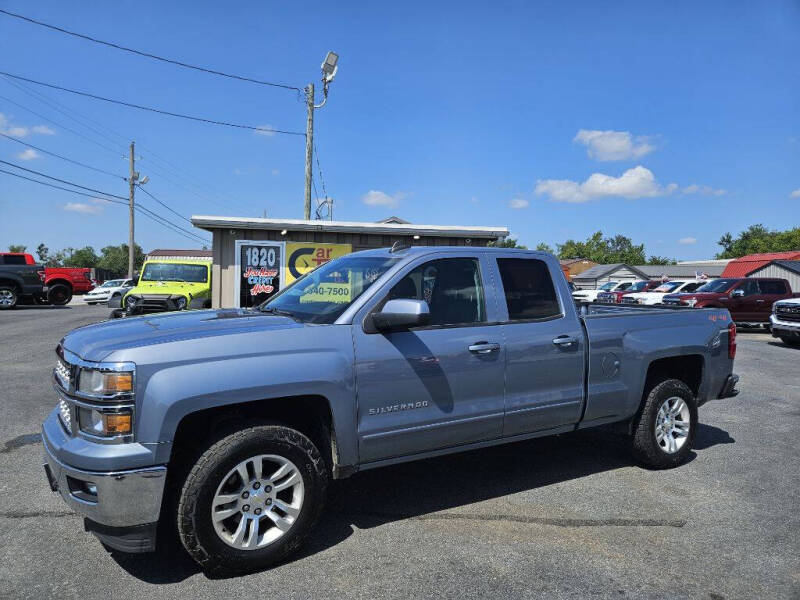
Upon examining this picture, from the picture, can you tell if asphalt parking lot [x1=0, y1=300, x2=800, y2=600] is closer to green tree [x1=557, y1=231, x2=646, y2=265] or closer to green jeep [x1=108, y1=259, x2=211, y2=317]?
green jeep [x1=108, y1=259, x2=211, y2=317]

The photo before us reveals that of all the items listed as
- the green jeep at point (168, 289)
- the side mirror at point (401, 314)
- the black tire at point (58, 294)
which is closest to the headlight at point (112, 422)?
the side mirror at point (401, 314)

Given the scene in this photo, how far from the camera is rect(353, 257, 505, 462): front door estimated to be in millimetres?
3553

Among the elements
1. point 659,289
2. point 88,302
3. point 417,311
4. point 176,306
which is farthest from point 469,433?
point 88,302

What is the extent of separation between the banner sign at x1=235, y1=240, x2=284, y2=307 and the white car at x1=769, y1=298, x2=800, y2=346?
1253 cm

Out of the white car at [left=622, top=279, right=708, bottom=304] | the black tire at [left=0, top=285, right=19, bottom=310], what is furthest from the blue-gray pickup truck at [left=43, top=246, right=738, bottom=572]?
the black tire at [left=0, top=285, right=19, bottom=310]

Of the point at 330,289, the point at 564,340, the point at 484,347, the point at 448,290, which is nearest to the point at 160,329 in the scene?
the point at 330,289

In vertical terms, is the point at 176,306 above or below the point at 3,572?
above

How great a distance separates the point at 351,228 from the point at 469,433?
34.3 feet

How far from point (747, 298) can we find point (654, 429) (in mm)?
16412

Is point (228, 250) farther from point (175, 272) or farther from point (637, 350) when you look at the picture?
point (637, 350)

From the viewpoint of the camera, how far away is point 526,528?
382 cm

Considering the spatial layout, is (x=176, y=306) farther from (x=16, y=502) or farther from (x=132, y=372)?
(x=132, y=372)

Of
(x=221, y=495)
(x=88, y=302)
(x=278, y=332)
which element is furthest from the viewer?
(x=88, y=302)

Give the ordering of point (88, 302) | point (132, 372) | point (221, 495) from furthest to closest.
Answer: point (88, 302)
point (221, 495)
point (132, 372)
